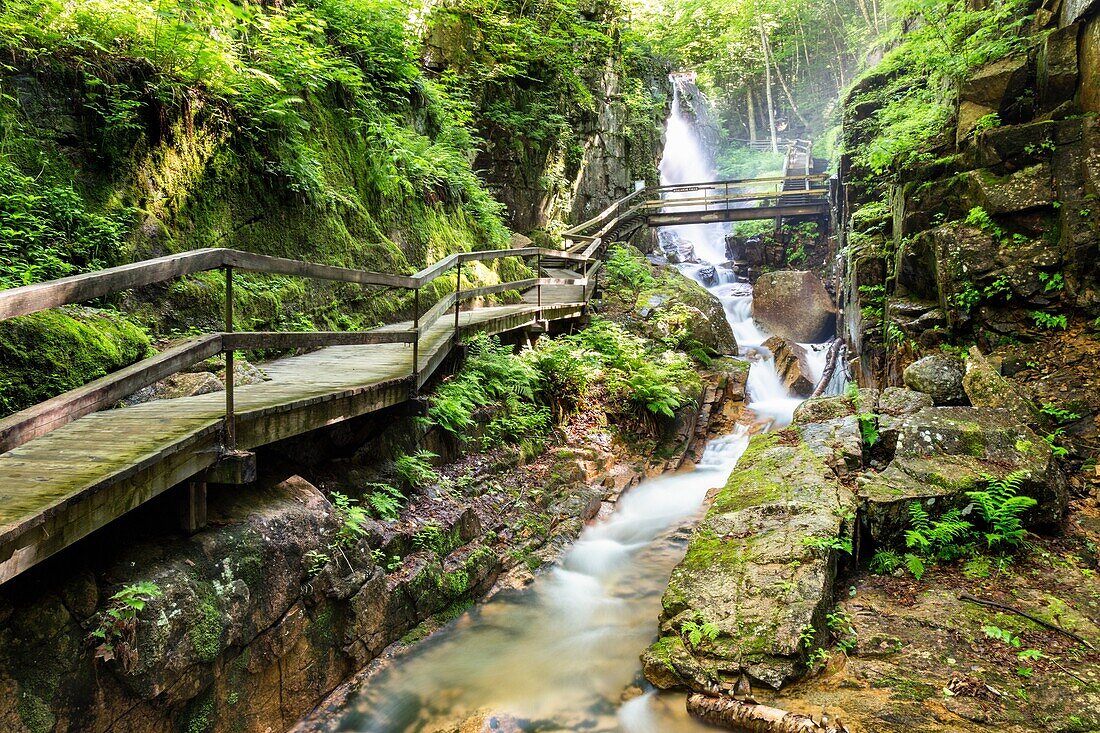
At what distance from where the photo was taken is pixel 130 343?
420cm

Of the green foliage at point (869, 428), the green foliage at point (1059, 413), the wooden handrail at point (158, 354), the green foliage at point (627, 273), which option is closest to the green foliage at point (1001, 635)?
the green foliage at point (869, 428)

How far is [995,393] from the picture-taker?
6.48 meters

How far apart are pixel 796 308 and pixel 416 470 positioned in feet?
46.8

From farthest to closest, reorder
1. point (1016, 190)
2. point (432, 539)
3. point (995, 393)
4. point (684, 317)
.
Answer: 1. point (684, 317)
2. point (1016, 190)
3. point (995, 393)
4. point (432, 539)

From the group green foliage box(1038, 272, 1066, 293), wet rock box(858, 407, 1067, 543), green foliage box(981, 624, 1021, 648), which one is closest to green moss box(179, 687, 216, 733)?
green foliage box(981, 624, 1021, 648)

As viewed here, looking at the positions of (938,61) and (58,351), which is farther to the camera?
(938,61)

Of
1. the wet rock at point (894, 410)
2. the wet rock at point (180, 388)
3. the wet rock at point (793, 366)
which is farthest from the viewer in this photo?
the wet rock at point (793, 366)

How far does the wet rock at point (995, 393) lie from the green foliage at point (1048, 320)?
1.08 metres

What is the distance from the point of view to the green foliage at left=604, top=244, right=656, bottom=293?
47.0ft

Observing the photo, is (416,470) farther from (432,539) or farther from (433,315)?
(433,315)

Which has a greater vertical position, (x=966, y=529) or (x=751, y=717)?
(x=966, y=529)

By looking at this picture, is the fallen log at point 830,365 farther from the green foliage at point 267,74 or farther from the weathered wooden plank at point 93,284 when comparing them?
the weathered wooden plank at point 93,284

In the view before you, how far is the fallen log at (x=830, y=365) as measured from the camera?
12.2 metres

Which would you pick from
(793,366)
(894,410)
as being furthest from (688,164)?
(894,410)
